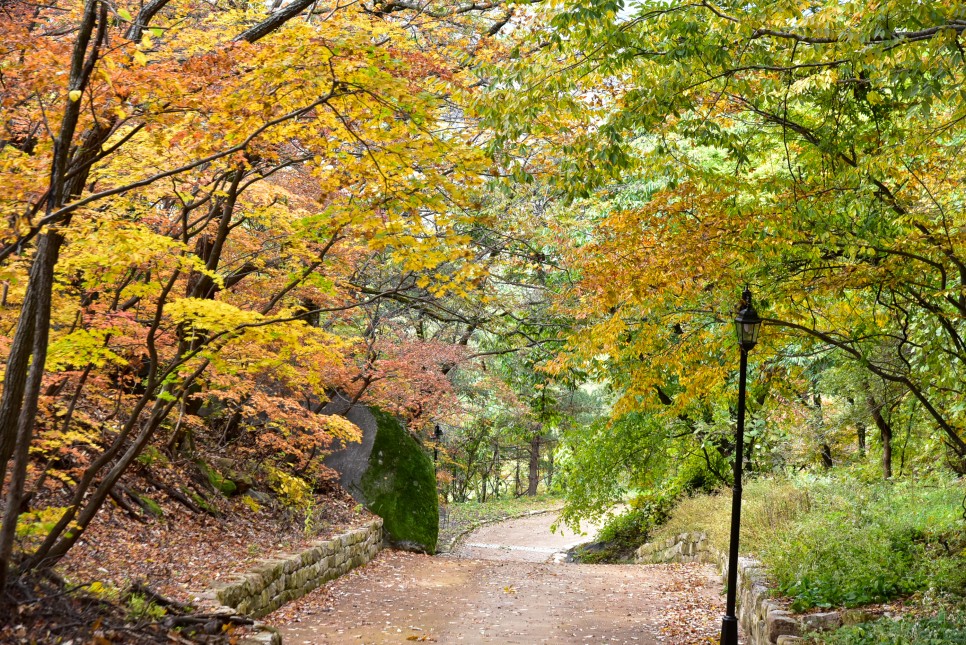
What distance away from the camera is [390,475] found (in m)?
14.2

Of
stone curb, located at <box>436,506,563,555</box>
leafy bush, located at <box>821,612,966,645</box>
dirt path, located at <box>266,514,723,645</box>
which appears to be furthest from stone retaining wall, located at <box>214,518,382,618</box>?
leafy bush, located at <box>821,612,966,645</box>

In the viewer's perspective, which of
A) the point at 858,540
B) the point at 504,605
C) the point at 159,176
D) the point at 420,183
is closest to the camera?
the point at 159,176

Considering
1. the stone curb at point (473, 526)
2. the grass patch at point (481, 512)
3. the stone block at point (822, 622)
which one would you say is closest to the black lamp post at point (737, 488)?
the stone block at point (822, 622)

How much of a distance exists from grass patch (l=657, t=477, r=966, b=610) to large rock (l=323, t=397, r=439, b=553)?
5.84 metres

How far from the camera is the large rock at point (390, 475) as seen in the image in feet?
45.5

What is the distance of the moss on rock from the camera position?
45.9 feet

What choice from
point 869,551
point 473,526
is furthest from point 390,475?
point 473,526

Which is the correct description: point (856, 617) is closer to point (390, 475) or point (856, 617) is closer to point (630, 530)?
point (390, 475)

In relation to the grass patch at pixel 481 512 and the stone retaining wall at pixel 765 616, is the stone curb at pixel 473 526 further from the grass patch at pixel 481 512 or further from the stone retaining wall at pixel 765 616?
the stone retaining wall at pixel 765 616

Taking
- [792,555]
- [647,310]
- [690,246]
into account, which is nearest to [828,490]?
[792,555]

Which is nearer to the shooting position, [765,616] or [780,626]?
[780,626]

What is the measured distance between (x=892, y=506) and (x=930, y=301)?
11.5 feet

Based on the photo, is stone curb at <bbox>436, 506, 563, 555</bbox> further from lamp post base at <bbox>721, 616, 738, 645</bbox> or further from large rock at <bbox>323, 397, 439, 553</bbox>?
lamp post base at <bbox>721, 616, 738, 645</bbox>

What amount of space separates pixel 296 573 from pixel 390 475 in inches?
207
